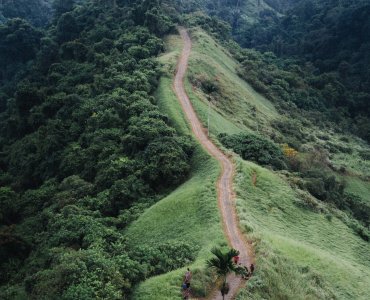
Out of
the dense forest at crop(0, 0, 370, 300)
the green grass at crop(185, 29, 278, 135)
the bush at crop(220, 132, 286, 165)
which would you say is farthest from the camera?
the green grass at crop(185, 29, 278, 135)

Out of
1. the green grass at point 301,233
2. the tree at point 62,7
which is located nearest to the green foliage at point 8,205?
the green grass at point 301,233

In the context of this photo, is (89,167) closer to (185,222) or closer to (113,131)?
(113,131)

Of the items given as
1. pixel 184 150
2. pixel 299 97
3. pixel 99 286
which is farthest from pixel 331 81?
pixel 99 286

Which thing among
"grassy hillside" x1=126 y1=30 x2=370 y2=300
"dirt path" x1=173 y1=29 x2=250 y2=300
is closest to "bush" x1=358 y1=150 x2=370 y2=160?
"grassy hillside" x1=126 y1=30 x2=370 y2=300

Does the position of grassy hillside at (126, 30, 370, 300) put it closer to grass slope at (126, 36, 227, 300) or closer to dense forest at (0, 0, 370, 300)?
grass slope at (126, 36, 227, 300)

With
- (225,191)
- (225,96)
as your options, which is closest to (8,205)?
(225,191)

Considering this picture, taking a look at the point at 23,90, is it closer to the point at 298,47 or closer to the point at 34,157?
the point at 34,157

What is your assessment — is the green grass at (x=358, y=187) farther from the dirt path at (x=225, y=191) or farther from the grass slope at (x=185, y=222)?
the grass slope at (x=185, y=222)
